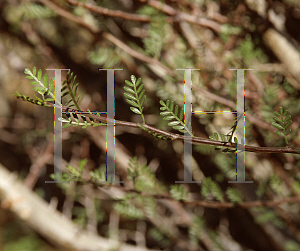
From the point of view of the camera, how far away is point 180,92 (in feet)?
2.10

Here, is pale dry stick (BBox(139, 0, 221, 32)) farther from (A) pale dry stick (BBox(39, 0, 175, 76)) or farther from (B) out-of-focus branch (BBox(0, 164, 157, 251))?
(B) out-of-focus branch (BBox(0, 164, 157, 251))

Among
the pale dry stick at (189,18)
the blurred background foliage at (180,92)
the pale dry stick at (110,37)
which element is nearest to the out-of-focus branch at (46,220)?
the blurred background foliage at (180,92)

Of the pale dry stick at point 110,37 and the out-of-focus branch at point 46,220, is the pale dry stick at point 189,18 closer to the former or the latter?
the pale dry stick at point 110,37

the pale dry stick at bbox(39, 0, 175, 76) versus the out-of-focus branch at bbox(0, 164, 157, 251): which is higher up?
the pale dry stick at bbox(39, 0, 175, 76)

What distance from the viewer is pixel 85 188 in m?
0.94

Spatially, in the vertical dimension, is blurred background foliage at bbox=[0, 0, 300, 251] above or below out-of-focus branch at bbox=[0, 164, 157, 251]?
above

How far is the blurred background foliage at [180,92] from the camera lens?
0.53 m

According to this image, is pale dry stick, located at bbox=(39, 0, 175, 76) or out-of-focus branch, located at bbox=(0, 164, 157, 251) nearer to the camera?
pale dry stick, located at bbox=(39, 0, 175, 76)

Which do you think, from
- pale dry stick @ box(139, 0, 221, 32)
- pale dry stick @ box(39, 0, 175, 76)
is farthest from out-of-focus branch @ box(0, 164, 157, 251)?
pale dry stick @ box(139, 0, 221, 32)

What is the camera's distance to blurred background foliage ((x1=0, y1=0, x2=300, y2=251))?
526 millimetres

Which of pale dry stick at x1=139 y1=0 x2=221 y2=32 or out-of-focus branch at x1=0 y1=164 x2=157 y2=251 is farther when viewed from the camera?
out-of-focus branch at x1=0 y1=164 x2=157 y2=251

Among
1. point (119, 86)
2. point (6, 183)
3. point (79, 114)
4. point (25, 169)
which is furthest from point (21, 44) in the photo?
point (79, 114)

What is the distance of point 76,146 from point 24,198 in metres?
0.30

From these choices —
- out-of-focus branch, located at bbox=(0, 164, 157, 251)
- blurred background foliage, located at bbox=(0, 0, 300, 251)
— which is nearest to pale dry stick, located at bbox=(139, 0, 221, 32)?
blurred background foliage, located at bbox=(0, 0, 300, 251)
